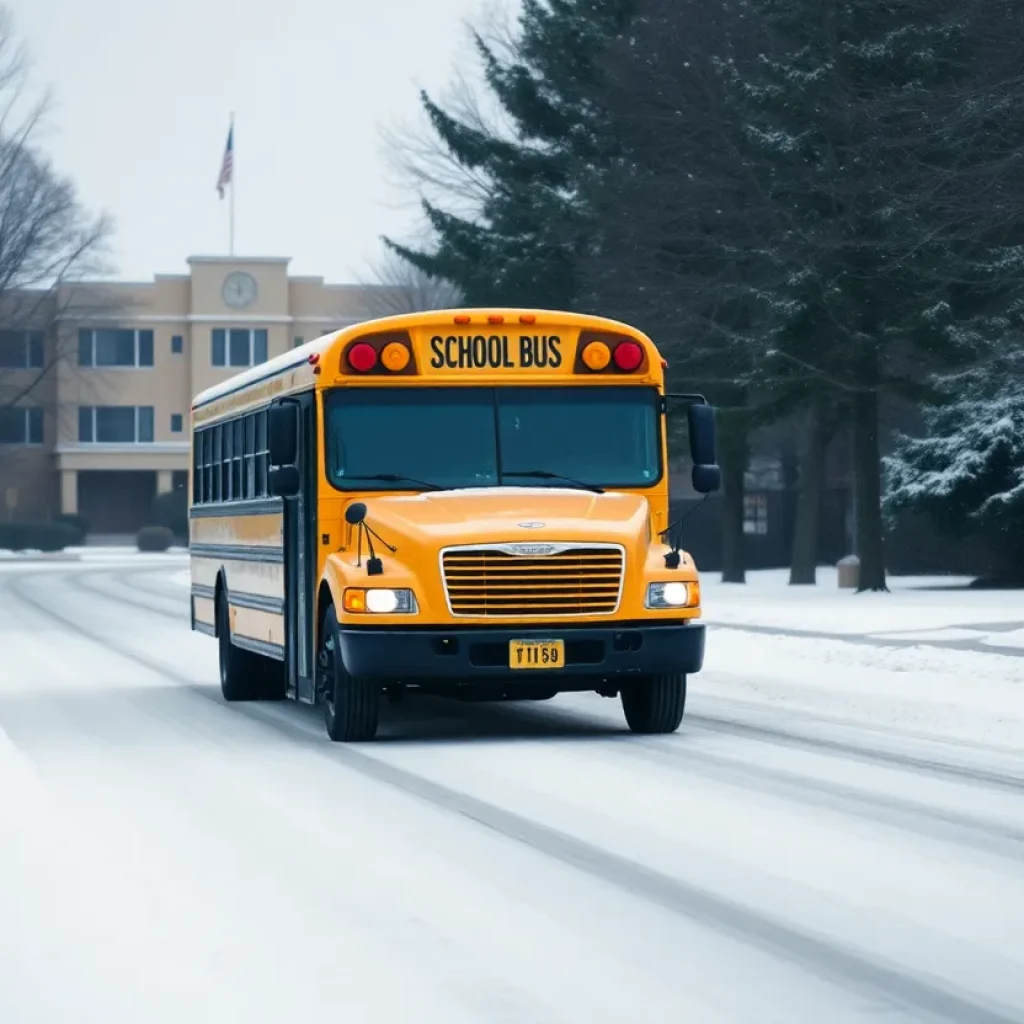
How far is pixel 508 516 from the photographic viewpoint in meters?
14.7

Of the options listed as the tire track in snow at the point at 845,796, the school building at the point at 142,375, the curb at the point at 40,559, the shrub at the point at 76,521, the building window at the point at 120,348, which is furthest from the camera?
the building window at the point at 120,348

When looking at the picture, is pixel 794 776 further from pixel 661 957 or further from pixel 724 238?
pixel 724 238

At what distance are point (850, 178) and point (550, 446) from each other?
56.5ft

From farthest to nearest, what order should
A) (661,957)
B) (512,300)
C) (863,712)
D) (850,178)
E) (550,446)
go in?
(512,300)
(850,178)
(863,712)
(550,446)
(661,957)

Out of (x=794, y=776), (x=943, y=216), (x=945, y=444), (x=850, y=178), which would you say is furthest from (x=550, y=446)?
(x=945, y=444)

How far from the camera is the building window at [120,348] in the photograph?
98.1 m

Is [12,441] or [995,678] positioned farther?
[12,441]

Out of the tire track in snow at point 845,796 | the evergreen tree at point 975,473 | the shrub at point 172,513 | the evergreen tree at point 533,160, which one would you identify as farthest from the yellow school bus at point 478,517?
the shrub at point 172,513

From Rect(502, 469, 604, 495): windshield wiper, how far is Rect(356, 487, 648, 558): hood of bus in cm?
15

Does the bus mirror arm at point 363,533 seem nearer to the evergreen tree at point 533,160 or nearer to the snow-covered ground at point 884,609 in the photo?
the snow-covered ground at point 884,609

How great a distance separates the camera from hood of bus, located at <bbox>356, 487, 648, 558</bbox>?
1445 centimetres

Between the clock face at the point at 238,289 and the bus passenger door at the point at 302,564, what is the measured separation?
81.6 meters

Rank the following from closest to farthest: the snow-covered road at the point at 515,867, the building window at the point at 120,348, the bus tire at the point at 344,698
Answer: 1. the snow-covered road at the point at 515,867
2. the bus tire at the point at 344,698
3. the building window at the point at 120,348

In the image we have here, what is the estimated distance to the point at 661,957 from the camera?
7.70 meters
